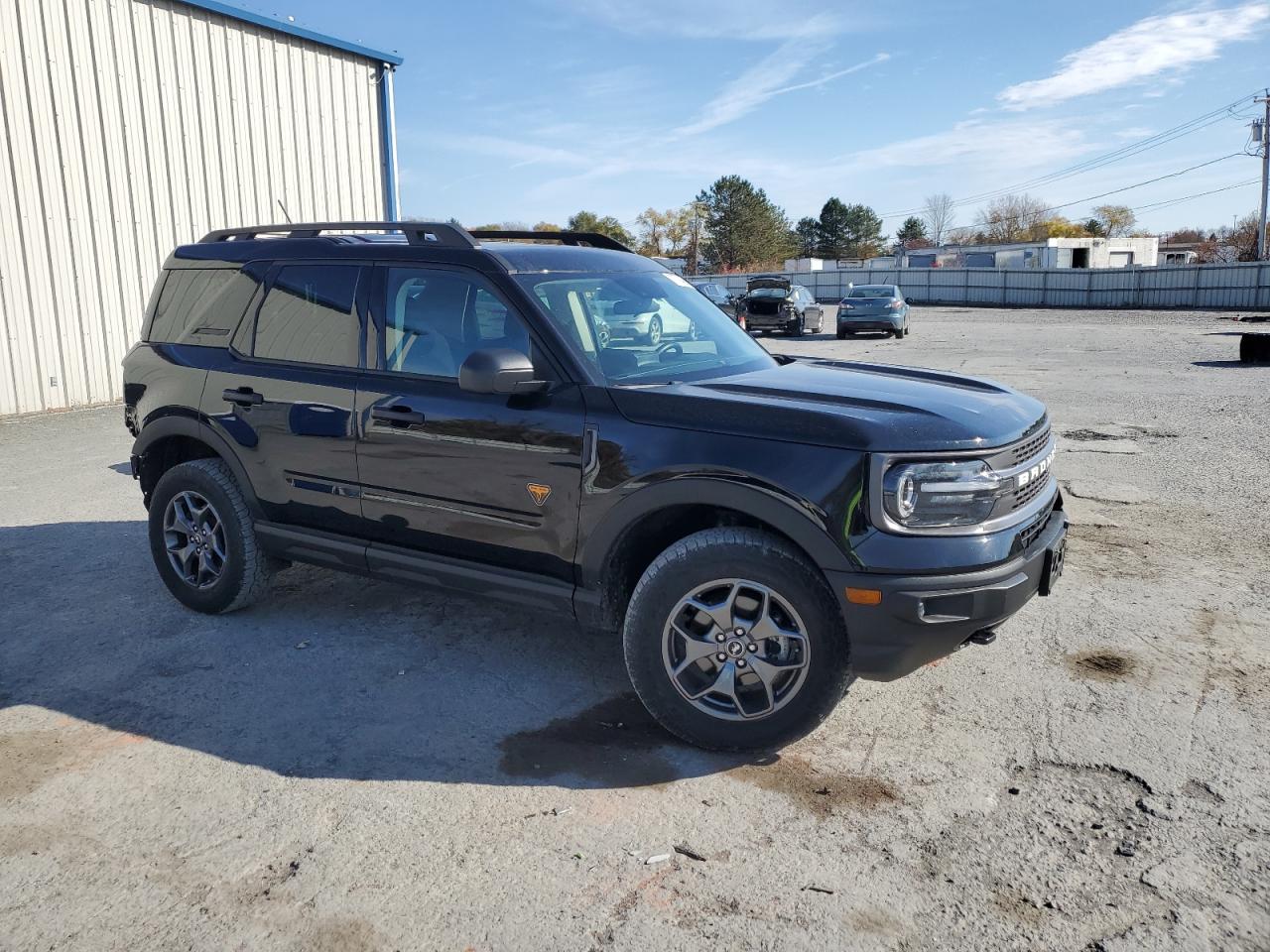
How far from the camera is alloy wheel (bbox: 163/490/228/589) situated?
5.01m

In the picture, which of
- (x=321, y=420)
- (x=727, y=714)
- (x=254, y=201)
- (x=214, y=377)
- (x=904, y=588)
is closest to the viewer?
(x=904, y=588)

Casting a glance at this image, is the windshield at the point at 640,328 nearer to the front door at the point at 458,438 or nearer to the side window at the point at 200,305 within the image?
the front door at the point at 458,438

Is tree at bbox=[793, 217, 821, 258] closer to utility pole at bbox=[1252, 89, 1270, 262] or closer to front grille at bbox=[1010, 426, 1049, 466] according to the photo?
utility pole at bbox=[1252, 89, 1270, 262]

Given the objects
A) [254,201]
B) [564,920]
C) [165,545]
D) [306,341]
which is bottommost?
[564,920]

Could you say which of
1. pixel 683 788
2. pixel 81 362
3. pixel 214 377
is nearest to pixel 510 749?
pixel 683 788

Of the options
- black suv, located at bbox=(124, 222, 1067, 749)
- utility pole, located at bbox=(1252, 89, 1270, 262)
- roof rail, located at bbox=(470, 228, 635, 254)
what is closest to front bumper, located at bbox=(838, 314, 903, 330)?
roof rail, located at bbox=(470, 228, 635, 254)

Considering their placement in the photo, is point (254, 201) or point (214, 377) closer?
point (214, 377)

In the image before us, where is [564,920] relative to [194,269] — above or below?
below

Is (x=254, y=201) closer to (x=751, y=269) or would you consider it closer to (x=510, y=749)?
(x=510, y=749)

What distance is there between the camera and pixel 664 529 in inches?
151

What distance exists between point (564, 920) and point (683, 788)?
802 millimetres

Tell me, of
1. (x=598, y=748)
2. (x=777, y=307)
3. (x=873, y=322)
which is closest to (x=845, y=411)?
(x=598, y=748)

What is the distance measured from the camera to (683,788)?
3.39 m

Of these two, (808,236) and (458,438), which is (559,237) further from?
(808,236)
